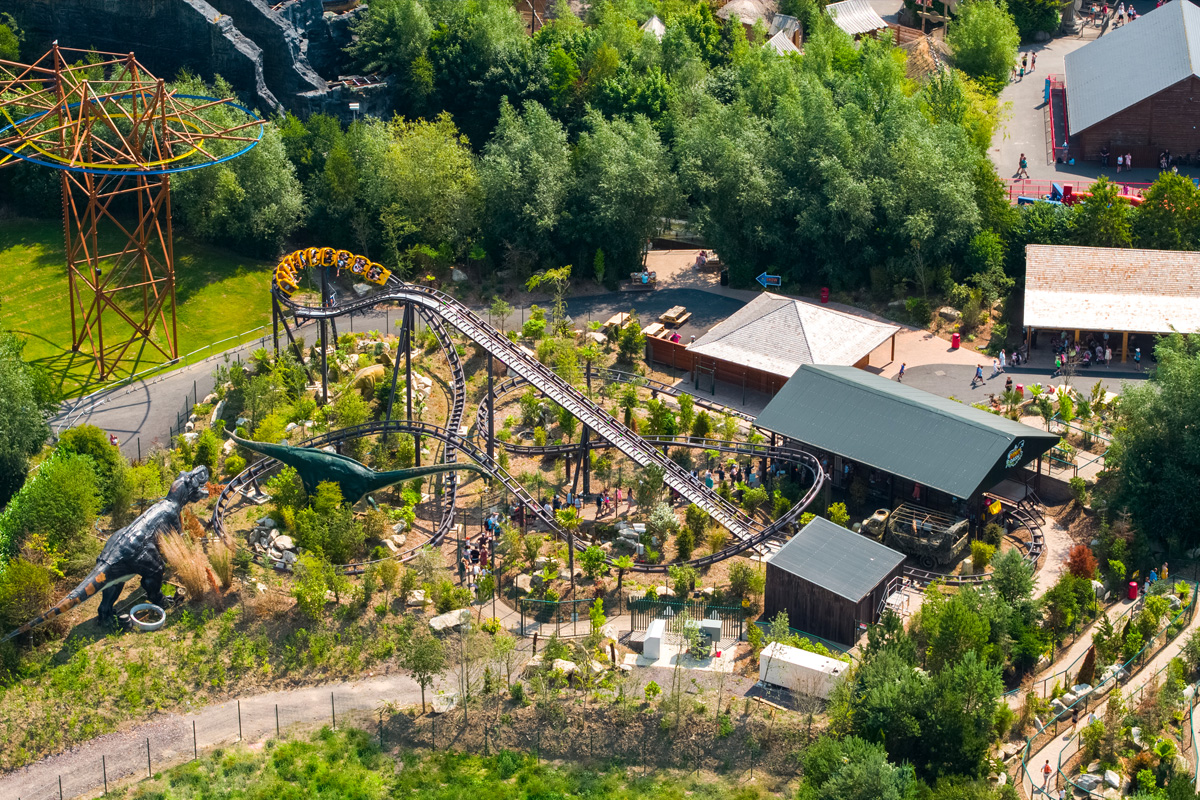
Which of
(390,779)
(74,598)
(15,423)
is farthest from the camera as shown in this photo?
(15,423)

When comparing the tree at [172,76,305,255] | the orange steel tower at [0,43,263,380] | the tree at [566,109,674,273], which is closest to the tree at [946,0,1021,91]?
the tree at [566,109,674,273]

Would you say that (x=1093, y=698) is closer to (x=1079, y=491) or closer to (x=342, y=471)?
(x=1079, y=491)

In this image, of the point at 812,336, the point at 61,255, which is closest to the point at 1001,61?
the point at 812,336

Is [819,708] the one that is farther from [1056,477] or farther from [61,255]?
[61,255]

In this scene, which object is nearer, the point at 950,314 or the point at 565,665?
the point at 565,665

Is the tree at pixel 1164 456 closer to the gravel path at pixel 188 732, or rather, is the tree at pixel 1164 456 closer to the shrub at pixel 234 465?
the gravel path at pixel 188 732

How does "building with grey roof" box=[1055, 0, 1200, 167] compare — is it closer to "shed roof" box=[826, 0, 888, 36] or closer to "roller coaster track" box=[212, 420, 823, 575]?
"shed roof" box=[826, 0, 888, 36]

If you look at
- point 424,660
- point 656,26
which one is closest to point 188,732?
point 424,660
